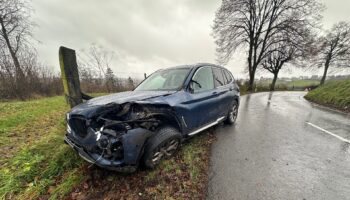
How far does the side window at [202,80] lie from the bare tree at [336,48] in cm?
3773

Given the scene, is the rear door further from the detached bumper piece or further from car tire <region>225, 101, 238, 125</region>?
the detached bumper piece


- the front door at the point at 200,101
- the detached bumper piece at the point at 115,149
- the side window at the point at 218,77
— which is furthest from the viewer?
the side window at the point at 218,77

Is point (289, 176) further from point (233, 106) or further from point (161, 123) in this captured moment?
point (233, 106)

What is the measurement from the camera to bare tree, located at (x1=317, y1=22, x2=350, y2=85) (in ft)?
100

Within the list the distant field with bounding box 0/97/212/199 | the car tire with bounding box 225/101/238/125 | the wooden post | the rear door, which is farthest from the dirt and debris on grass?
the car tire with bounding box 225/101/238/125

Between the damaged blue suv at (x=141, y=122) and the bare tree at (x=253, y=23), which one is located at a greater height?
the bare tree at (x=253, y=23)

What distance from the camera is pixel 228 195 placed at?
2.28m

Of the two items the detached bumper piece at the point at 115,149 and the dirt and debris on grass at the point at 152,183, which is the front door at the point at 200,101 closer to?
the dirt and debris on grass at the point at 152,183

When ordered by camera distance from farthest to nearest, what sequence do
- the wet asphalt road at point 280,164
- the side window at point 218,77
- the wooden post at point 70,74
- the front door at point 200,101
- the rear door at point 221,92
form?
the side window at point 218,77
the rear door at point 221,92
the wooden post at point 70,74
the front door at point 200,101
the wet asphalt road at point 280,164

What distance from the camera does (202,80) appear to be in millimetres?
3967

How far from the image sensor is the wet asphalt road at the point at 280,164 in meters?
2.36

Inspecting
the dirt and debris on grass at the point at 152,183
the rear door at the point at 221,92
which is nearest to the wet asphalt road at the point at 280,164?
the dirt and debris on grass at the point at 152,183

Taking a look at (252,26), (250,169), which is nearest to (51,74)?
(250,169)

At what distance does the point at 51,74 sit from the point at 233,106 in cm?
1459
